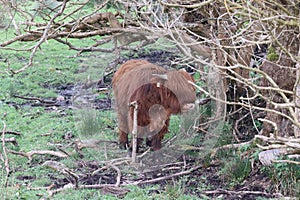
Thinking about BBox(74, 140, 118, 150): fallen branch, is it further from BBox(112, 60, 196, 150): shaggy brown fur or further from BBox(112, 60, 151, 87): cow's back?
BBox(112, 60, 151, 87): cow's back

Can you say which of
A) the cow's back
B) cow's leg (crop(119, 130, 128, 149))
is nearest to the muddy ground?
cow's leg (crop(119, 130, 128, 149))

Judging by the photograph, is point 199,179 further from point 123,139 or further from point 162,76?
point 123,139

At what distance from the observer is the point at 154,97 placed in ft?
21.2

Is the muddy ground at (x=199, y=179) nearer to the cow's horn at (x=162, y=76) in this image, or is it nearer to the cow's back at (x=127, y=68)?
the cow's horn at (x=162, y=76)

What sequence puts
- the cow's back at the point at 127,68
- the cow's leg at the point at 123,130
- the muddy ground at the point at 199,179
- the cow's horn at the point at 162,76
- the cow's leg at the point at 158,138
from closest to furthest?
the muddy ground at the point at 199,179 < the cow's horn at the point at 162,76 < the cow's leg at the point at 158,138 < the cow's leg at the point at 123,130 < the cow's back at the point at 127,68

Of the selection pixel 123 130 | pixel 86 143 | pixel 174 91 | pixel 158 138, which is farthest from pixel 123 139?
pixel 174 91

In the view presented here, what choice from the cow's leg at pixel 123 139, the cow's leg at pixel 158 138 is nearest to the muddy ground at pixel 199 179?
the cow's leg at pixel 158 138

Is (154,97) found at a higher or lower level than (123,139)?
higher

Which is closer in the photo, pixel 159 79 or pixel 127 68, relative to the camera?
pixel 159 79

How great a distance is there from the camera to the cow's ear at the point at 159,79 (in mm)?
6422

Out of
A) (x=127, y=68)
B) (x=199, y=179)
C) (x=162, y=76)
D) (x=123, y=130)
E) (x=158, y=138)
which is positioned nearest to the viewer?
(x=199, y=179)

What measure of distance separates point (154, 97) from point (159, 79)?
0.22m

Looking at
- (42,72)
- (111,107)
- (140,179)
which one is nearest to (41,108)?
(111,107)

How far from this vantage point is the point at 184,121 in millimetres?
7242
